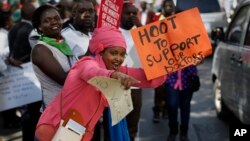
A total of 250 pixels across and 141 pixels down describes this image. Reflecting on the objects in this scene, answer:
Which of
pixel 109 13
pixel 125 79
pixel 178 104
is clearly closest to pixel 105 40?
pixel 125 79

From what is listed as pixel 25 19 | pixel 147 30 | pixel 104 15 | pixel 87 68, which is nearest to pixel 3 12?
pixel 25 19

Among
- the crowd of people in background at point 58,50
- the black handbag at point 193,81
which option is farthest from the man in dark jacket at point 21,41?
the black handbag at point 193,81

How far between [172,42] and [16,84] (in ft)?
10.9

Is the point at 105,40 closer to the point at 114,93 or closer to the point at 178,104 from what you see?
the point at 114,93

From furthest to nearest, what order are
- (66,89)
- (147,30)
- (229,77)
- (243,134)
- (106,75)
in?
(229,77) < (243,134) < (147,30) < (66,89) < (106,75)

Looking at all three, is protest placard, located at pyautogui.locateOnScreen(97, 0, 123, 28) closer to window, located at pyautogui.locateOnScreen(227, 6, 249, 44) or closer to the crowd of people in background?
the crowd of people in background

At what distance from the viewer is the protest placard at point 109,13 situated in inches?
154

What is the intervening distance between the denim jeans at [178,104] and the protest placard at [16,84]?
5.38 ft

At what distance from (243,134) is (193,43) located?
2.13m

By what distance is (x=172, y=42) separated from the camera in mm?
3471

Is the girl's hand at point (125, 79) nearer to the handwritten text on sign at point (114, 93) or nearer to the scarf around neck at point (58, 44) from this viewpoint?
the handwritten text on sign at point (114, 93)

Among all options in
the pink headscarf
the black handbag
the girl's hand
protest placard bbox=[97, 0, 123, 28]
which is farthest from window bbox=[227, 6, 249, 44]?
the girl's hand

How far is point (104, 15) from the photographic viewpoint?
3.94m

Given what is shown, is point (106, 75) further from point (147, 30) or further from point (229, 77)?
point (229, 77)
